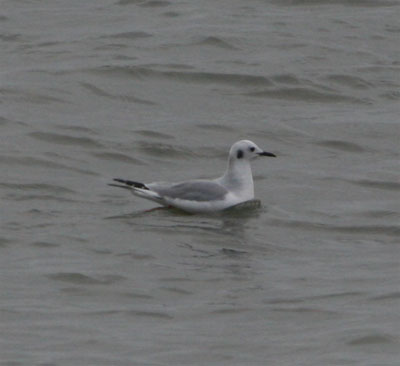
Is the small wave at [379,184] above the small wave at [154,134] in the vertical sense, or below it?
below

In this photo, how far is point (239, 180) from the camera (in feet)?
48.4

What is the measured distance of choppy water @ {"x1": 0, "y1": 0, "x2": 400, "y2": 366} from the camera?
34.6 feet

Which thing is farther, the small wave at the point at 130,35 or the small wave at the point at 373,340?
the small wave at the point at 130,35

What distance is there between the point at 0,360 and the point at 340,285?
3.44m

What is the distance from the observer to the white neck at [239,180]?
14.8m

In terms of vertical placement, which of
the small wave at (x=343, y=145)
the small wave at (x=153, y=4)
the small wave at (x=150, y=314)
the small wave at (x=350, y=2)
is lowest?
the small wave at (x=343, y=145)

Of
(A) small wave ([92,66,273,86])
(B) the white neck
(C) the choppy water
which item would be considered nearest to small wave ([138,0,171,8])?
(C) the choppy water

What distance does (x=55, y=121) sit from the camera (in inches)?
720

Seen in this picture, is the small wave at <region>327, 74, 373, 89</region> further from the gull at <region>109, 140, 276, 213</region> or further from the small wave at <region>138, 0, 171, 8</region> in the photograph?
the gull at <region>109, 140, 276, 213</region>

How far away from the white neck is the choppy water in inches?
9.6

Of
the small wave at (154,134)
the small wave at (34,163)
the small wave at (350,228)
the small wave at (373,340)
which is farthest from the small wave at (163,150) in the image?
the small wave at (373,340)

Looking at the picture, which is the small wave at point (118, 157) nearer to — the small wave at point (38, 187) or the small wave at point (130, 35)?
the small wave at point (38, 187)

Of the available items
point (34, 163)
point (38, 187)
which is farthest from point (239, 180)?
point (34, 163)

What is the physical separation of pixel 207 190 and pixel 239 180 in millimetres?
433
